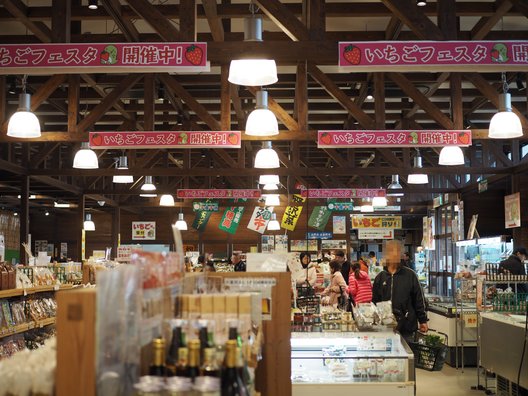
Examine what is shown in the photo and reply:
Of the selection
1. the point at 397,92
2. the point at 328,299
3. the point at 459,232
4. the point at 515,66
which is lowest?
the point at 328,299

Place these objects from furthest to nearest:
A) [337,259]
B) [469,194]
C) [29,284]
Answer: [469,194] → [337,259] → [29,284]

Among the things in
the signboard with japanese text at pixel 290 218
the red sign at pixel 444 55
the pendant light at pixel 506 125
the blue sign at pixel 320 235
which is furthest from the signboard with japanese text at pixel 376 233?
the red sign at pixel 444 55

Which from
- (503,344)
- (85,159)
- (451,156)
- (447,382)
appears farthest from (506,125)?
(85,159)

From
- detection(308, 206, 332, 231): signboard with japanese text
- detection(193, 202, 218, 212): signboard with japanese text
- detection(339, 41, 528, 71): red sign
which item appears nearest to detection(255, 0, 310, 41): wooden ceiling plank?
detection(339, 41, 528, 71): red sign

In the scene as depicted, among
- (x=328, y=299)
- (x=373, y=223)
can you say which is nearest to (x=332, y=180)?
(x=373, y=223)

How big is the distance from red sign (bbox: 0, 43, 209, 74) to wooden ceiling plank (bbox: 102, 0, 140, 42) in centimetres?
238

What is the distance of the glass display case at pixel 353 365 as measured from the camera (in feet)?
18.1

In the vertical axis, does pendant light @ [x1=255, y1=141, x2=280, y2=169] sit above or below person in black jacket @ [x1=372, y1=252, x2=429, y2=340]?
above

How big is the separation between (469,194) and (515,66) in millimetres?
13458

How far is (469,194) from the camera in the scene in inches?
764

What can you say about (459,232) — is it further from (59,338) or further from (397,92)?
(59,338)

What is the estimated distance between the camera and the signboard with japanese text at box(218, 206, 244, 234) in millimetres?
24281

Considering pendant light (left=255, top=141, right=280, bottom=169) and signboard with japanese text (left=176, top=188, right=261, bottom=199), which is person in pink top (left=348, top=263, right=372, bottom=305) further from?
signboard with japanese text (left=176, top=188, right=261, bottom=199)

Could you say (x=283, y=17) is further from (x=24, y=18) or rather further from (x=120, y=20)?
(x=24, y=18)
